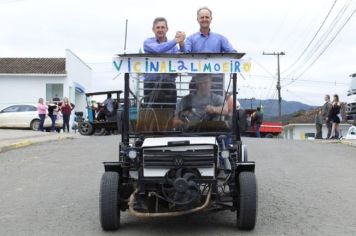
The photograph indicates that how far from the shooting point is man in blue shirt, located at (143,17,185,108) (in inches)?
292

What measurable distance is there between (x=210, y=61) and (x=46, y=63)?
38833 mm

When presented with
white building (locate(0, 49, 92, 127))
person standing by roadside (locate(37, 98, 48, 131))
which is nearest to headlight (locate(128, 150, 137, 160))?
person standing by roadside (locate(37, 98, 48, 131))

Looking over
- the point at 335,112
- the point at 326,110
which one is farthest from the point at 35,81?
the point at 335,112

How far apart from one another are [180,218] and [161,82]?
1730 mm

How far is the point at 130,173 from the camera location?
23.5 feet

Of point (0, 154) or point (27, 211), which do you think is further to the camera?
point (0, 154)

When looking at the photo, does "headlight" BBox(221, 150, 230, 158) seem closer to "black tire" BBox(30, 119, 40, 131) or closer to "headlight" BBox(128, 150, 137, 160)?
"headlight" BBox(128, 150, 137, 160)

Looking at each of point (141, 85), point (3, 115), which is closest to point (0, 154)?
point (141, 85)

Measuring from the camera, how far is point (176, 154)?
6.78m

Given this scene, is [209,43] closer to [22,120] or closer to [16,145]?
[16,145]

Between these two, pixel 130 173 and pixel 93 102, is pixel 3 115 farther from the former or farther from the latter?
pixel 130 173

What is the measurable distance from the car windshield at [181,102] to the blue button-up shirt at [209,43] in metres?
0.51

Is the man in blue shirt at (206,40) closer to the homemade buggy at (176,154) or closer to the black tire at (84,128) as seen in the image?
the homemade buggy at (176,154)

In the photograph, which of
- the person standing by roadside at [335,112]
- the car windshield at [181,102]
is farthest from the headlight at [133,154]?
the person standing by roadside at [335,112]
